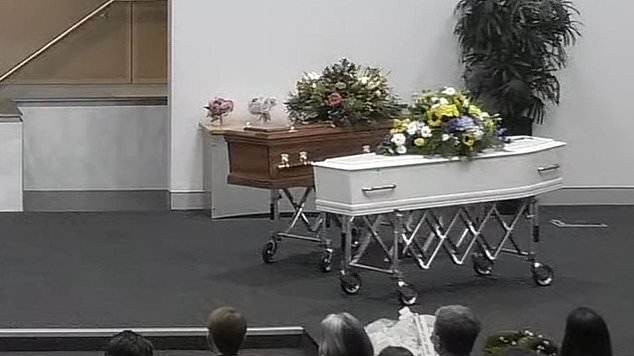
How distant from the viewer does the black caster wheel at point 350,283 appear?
6.77 meters

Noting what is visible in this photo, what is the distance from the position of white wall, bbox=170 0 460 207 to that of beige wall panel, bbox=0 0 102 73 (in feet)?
8.47

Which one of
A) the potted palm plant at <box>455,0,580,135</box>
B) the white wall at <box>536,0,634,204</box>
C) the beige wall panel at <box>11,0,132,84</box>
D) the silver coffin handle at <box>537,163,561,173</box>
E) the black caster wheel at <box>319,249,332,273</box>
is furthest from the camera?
the beige wall panel at <box>11,0,132,84</box>

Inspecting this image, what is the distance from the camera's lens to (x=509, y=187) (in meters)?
6.83

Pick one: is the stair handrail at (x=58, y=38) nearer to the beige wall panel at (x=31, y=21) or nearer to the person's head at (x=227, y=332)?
the beige wall panel at (x=31, y=21)

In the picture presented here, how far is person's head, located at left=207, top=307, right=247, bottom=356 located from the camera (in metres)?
3.88

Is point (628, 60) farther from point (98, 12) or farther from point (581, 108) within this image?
point (98, 12)

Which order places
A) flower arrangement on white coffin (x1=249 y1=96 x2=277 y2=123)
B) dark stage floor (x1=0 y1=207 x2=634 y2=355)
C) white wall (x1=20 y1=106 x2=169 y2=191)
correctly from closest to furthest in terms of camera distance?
dark stage floor (x1=0 y1=207 x2=634 y2=355)
flower arrangement on white coffin (x1=249 y1=96 x2=277 y2=123)
white wall (x1=20 y1=106 x2=169 y2=191)

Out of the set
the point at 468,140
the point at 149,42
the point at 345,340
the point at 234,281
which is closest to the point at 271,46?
the point at 149,42

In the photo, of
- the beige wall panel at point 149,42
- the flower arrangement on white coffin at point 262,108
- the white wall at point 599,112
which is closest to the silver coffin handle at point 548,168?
the flower arrangement on white coffin at point 262,108

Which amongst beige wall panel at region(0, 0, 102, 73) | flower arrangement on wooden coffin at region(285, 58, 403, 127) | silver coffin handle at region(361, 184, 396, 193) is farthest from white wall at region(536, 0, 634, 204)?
beige wall panel at region(0, 0, 102, 73)

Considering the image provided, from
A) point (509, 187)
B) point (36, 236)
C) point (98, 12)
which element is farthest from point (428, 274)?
point (98, 12)

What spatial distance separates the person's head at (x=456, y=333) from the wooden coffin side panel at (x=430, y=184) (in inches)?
101

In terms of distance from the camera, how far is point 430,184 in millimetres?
6574

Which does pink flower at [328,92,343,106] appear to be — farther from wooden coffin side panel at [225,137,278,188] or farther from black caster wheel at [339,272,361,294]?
black caster wheel at [339,272,361,294]
